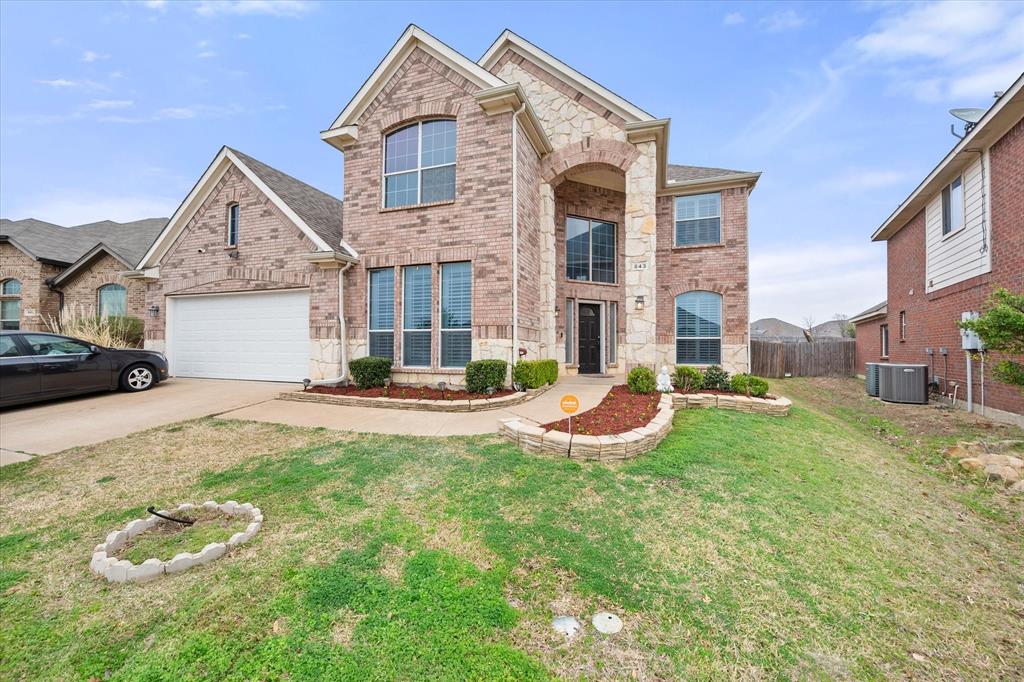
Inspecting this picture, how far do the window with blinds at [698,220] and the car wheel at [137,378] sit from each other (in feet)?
47.1

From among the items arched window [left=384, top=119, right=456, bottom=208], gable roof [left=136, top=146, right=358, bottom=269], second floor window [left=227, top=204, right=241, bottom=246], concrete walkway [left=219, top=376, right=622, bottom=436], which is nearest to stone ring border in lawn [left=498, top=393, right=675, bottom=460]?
concrete walkway [left=219, top=376, right=622, bottom=436]

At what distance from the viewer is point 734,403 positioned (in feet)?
24.6

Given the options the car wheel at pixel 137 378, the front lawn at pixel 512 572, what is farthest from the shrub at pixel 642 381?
the car wheel at pixel 137 378

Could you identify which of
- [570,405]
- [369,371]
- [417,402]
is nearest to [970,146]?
[570,405]

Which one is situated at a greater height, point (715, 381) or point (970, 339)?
point (970, 339)

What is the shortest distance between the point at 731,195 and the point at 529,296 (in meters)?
7.70

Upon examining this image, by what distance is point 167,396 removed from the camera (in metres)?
7.98

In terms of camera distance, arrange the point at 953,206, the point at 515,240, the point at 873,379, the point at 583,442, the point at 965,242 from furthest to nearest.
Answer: the point at 873,379, the point at 953,206, the point at 965,242, the point at 515,240, the point at 583,442

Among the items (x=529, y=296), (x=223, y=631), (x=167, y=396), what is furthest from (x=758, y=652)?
(x=167, y=396)

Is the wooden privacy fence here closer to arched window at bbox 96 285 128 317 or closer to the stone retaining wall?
the stone retaining wall

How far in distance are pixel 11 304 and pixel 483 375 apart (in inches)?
762

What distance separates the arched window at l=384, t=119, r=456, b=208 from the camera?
8766 mm

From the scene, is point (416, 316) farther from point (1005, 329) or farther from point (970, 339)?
point (970, 339)

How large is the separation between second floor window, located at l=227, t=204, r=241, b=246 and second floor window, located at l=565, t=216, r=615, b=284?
8911 mm
